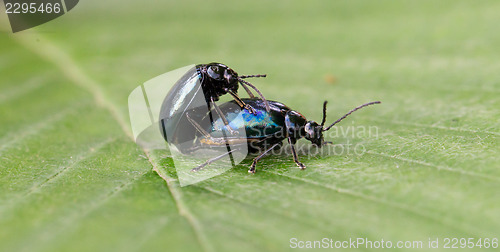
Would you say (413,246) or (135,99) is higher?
(135,99)

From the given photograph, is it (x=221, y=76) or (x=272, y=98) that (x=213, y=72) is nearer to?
(x=221, y=76)

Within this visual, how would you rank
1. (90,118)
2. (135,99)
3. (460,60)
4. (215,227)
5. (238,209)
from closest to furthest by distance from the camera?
(215,227) < (238,209) < (90,118) < (135,99) < (460,60)

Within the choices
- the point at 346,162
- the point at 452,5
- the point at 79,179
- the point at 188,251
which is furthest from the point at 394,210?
the point at 452,5

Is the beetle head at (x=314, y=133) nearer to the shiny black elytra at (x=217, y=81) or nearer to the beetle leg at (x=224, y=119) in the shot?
the shiny black elytra at (x=217, y=81)

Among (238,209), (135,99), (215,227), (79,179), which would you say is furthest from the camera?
(135,99)

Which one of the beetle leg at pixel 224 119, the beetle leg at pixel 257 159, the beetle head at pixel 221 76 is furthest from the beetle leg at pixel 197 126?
the beetle leg at pixel 257 159

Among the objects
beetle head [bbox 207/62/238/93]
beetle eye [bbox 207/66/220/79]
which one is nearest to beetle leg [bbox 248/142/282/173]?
beetle head [bbox 207/62/238/93]

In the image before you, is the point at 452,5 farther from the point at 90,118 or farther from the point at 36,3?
the point at 36,3

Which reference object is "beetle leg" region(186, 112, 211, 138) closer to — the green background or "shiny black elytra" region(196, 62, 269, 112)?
"shiny black elytra" region(196, 62, 269, 112)
